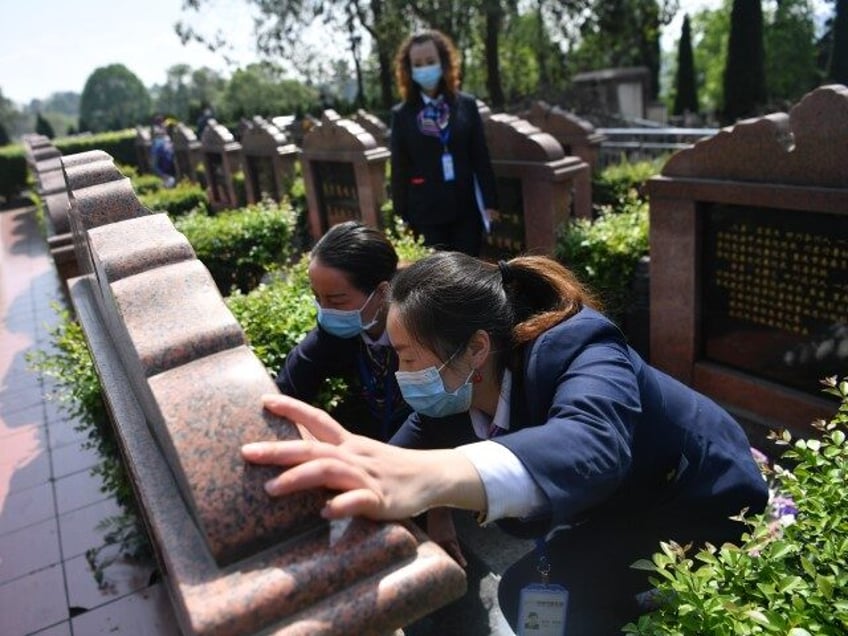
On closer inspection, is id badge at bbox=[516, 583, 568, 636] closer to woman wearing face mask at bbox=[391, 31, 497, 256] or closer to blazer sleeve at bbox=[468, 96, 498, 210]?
woman wearing face mask at bbox=[391, 31, 497, 256]

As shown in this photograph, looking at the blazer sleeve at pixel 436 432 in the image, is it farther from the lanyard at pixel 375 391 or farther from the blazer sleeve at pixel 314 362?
the blazer sleeve at pixel 314 362

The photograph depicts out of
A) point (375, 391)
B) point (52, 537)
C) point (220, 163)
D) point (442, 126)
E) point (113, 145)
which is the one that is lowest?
point (52, 537)

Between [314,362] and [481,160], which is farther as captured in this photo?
[481,160]

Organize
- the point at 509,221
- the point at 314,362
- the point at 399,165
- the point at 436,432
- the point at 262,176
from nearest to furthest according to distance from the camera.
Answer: the point at 436,432
the point at 314,362
the point at 399,165
the point at 509,221
the point at 262,176

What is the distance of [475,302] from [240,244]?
17.0 feet

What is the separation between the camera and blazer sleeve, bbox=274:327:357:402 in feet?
8.46

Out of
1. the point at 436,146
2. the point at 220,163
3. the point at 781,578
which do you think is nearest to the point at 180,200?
the point at 220,163

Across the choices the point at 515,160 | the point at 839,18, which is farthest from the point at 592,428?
the point at 839,18

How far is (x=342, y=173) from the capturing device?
772 centimetres

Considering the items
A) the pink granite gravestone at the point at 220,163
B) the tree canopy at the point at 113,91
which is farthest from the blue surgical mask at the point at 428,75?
the tree canopy at the point at 113,91

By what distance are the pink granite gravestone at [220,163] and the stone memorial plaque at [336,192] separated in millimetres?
3582

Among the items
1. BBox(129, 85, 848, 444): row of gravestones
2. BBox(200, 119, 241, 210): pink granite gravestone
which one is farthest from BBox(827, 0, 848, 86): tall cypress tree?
BBox(129, 85, 848, 444): row of gravestones

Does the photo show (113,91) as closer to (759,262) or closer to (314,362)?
(759,262)

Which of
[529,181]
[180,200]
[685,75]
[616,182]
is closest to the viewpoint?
[529,181]
